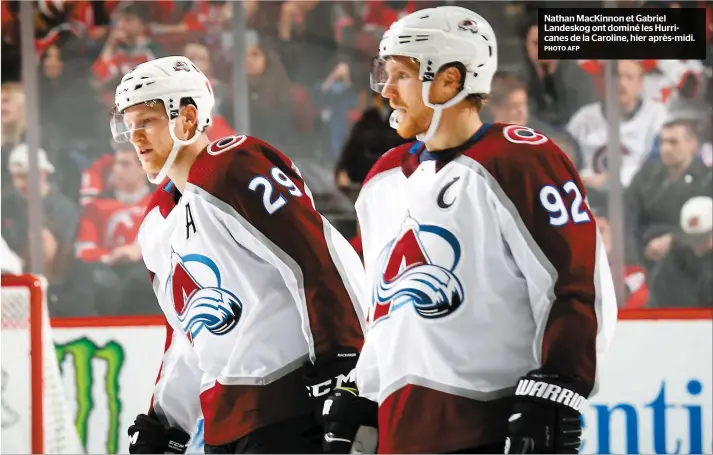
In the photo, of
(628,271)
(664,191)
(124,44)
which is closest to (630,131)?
(664,191)

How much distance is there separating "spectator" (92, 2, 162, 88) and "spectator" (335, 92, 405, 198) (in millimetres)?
592

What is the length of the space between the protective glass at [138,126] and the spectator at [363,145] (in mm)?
930

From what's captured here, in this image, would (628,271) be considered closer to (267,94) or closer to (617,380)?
(617,380)

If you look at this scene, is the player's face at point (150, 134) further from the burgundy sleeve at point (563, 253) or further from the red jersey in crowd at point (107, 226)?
the red jersey in crowd at point (107, 226)

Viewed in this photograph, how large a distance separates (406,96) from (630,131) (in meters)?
1.73

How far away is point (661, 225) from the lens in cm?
372

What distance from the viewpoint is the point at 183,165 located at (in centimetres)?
249

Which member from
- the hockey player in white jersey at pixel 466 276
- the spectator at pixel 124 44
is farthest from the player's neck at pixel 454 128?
the spectator at pixel 124 44

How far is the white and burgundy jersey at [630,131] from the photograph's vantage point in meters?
3.63

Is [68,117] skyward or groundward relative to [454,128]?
skyward

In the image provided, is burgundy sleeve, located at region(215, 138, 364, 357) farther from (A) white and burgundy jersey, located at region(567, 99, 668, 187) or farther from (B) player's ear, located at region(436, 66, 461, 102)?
(A) white and burgundy jersey, located at region(567, 99, 668, 187)

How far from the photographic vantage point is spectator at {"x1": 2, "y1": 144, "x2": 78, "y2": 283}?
3.79 metres

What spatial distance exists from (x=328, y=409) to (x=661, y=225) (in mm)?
1843

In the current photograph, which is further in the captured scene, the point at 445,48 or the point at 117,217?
the point at 117,217
